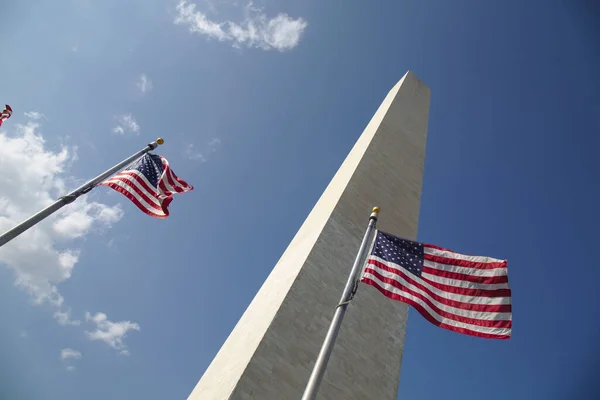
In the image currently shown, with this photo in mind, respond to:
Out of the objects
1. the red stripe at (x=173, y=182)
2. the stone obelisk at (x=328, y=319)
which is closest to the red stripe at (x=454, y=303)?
the stone obelisk at (x=328, y=319)

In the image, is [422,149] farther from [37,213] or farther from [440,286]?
[37,213]

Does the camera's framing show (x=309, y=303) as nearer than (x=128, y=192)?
No

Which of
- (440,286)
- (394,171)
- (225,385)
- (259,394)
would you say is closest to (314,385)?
(440,286)

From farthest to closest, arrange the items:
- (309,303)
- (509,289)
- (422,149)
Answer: (422,149) → (309,303) → (509,289)

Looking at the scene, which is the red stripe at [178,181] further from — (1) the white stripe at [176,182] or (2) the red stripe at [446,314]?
(2) the red stripe at [446,314]

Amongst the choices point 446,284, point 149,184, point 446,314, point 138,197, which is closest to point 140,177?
point 149,184

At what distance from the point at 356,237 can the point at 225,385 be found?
5553 millimetres

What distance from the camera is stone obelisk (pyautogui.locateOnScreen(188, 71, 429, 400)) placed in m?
7.78

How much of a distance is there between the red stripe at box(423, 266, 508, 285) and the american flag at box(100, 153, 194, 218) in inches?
217

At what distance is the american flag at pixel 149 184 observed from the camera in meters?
8.51

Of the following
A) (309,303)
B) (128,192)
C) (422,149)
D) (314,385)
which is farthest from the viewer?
(422,149)

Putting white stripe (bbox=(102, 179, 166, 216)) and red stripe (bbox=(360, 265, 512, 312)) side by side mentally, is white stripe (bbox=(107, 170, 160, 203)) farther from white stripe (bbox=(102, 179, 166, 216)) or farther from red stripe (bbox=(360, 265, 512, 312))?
red stripe (bbox=(360, 265, 512, 312))

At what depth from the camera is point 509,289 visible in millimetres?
6148

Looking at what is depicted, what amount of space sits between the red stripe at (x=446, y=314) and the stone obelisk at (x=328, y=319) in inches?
125
